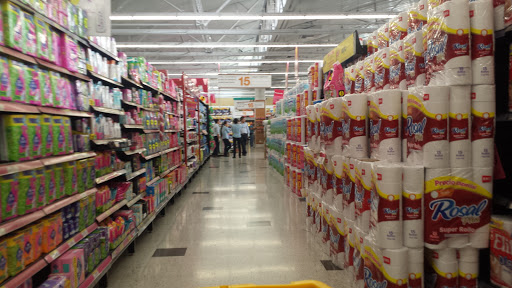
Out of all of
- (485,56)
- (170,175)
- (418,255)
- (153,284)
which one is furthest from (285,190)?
(485,56)

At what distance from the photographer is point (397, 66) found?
2166mm

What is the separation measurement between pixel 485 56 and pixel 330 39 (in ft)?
38.0

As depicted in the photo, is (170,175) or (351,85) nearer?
(351,85)

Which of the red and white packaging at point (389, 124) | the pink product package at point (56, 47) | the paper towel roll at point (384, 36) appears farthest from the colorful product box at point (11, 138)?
the paper towel roll at point (384, 36)

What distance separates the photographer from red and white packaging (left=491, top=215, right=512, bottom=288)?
1.60 metres

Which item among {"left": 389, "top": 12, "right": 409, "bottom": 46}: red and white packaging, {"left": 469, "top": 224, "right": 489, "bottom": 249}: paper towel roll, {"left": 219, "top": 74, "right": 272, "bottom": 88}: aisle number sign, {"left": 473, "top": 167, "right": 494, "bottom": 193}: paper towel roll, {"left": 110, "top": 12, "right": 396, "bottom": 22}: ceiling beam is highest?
{"left": 110, "top": 12, "right": 396, "bottom": 22}: ceiling beam

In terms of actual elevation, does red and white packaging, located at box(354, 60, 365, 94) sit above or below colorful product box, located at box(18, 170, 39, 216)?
above

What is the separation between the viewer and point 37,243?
177cm

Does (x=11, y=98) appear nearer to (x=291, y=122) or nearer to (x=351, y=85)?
(x=351, y=85)

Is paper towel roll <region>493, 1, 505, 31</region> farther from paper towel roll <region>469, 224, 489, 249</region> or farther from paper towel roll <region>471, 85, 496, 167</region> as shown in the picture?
paper towel roll <region>469, 224, 489, 249</region>

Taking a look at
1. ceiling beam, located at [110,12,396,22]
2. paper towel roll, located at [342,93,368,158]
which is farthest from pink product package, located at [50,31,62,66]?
ceiling beam, located at [110,12,396,22]

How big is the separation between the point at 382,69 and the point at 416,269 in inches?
55.5

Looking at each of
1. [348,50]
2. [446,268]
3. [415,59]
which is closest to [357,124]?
[415,59]

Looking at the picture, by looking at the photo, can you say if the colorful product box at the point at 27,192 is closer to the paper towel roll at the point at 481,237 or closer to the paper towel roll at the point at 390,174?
the paper towel roll at the point at 390,174
